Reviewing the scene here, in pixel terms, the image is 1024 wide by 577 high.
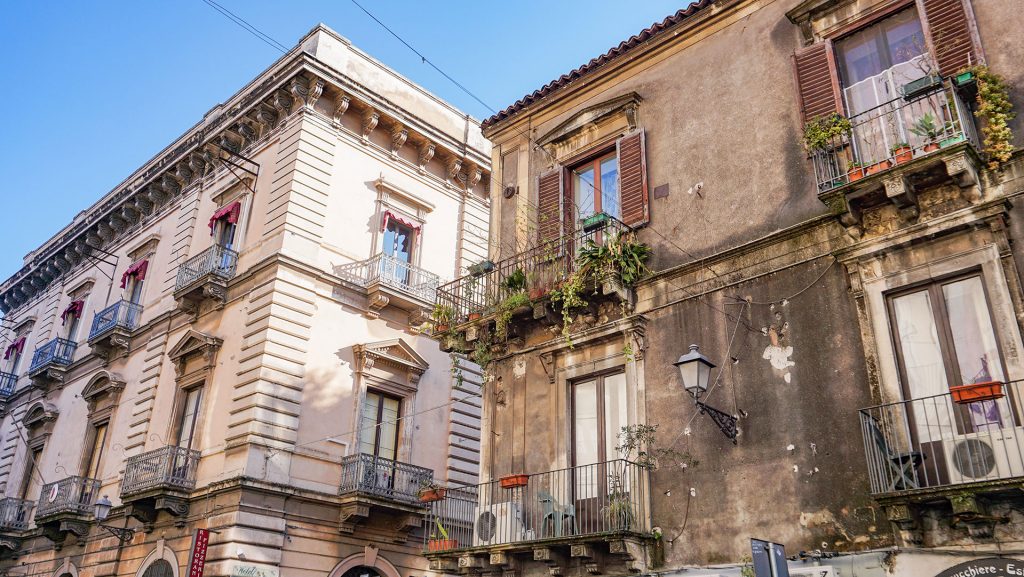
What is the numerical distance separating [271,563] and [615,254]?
33.7 ft

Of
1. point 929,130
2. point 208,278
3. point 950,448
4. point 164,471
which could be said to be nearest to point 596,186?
point 929,130

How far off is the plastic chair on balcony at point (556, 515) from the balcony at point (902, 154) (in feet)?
17.3

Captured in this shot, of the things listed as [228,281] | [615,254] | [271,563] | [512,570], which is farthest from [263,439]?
[615,254]

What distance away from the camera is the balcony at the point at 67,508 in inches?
866

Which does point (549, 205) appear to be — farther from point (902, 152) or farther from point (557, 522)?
point (902, 152)

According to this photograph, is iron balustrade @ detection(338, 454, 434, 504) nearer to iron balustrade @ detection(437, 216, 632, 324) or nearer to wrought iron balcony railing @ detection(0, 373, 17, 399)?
iron balustrade @ detection(437, 216, 632, 324)

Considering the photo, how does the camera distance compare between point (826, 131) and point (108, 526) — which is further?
point (108, 526)

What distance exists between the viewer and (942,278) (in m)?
8.98

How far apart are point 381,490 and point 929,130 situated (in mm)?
14007

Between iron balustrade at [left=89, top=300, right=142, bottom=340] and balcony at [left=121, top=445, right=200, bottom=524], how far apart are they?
5817 millimetres

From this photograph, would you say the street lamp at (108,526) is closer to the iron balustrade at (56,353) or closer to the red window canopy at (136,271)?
the red window canopy at (136,271)

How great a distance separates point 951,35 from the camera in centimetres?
982

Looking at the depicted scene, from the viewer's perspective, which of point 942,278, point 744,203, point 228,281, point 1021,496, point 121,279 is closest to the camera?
point 1021,496

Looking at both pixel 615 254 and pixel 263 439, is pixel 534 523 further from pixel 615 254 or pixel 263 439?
pixel 263 439
